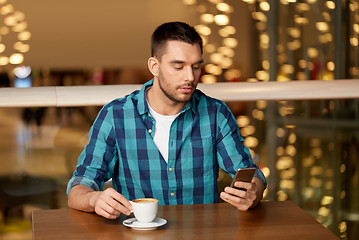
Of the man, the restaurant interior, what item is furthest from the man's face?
the restaurant interior

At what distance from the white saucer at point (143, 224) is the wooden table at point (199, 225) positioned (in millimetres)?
11

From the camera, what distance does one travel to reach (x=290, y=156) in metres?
2.82

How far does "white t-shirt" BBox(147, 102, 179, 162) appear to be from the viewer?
1793mm

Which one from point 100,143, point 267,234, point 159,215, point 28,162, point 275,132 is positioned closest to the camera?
point 267,234

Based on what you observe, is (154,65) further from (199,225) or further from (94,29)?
(94,29)

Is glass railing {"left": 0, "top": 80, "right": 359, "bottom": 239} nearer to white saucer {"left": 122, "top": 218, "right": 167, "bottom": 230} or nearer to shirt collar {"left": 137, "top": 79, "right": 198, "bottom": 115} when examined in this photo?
shirt collar {"left": 137, "top": 79, "right": 198, "bottom": 115}

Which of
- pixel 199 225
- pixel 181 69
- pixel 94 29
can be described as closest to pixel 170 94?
pixel 181 69

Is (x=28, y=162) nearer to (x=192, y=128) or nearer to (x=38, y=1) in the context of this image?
(x=38, y=1)

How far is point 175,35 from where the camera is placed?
69.3 inches

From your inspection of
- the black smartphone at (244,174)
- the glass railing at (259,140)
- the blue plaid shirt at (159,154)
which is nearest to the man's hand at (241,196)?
the black smartphone at (244,174)

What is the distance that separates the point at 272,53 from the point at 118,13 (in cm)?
79

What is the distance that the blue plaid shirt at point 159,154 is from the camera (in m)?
1.78

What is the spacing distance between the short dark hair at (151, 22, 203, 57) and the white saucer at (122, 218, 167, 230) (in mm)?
624

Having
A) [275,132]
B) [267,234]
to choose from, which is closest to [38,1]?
[275,132]
